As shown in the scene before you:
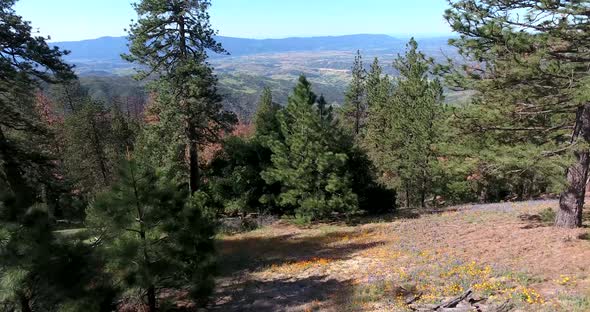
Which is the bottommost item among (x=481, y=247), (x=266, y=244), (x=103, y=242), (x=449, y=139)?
(x=266, y=244)

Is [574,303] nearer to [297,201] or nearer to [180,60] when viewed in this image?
[297,201]

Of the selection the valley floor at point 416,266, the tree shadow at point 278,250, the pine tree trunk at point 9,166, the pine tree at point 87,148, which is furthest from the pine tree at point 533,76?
the pine tree at point 87,148

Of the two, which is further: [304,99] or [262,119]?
[262,119]

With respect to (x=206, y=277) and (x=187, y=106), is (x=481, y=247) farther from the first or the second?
(x=187, y=106)

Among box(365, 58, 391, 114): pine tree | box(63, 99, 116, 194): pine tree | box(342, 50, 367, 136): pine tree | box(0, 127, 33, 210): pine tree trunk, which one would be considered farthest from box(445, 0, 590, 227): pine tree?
box(342, 50, 367, 136): pine tree

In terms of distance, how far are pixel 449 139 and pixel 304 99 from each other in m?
7.85

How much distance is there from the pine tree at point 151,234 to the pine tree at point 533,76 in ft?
30.0

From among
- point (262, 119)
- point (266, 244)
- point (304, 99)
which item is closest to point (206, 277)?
point (266, 244)

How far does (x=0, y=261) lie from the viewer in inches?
288

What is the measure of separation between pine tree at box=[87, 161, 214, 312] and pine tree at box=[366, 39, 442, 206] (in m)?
19.0

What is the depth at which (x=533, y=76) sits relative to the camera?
39.9 ft

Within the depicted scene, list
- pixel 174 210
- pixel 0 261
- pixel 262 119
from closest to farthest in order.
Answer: pixel 0 261 < pixel 174 210 < pixel 262 119

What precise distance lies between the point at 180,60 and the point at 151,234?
1368 cm

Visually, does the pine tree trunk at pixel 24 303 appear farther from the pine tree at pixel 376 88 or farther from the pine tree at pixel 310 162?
the pine tree at pixel 376 88
